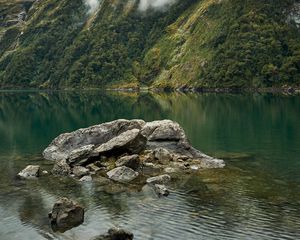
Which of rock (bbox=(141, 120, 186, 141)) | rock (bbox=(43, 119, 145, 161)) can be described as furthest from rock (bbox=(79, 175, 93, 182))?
rock (bbox=(141, 120, 186, 141))

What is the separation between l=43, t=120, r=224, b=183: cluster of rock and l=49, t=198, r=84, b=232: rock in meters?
19.1

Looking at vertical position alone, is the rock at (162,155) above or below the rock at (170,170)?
above

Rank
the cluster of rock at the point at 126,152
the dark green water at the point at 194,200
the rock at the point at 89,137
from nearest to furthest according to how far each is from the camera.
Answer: the dark green water at the point at 194,200
the cluster of rock at the point at 126,152
the rock at the point at 89,137

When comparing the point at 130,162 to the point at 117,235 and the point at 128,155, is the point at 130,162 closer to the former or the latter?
the point at 128,155

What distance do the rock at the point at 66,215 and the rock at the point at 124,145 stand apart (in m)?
30.6

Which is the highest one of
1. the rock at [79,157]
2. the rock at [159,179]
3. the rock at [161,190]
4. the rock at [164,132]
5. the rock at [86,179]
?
the rock at [164,132]

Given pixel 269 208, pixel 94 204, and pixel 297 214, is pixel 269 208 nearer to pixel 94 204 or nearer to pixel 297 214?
pixel 297 214

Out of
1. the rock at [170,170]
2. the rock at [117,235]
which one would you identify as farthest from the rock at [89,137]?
the rock at [117,235]

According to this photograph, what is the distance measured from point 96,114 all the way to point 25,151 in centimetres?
7412

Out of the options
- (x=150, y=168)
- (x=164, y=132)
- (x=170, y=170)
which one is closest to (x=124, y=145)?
(x=150, y=168)

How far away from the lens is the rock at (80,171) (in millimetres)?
72438

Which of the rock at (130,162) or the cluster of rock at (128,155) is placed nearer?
Result: the cluster of rock at (128,155)

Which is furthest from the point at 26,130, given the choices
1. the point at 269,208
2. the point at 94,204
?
the point at 269,208

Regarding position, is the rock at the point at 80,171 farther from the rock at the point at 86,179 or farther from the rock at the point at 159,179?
the rock at the point at 159,179
